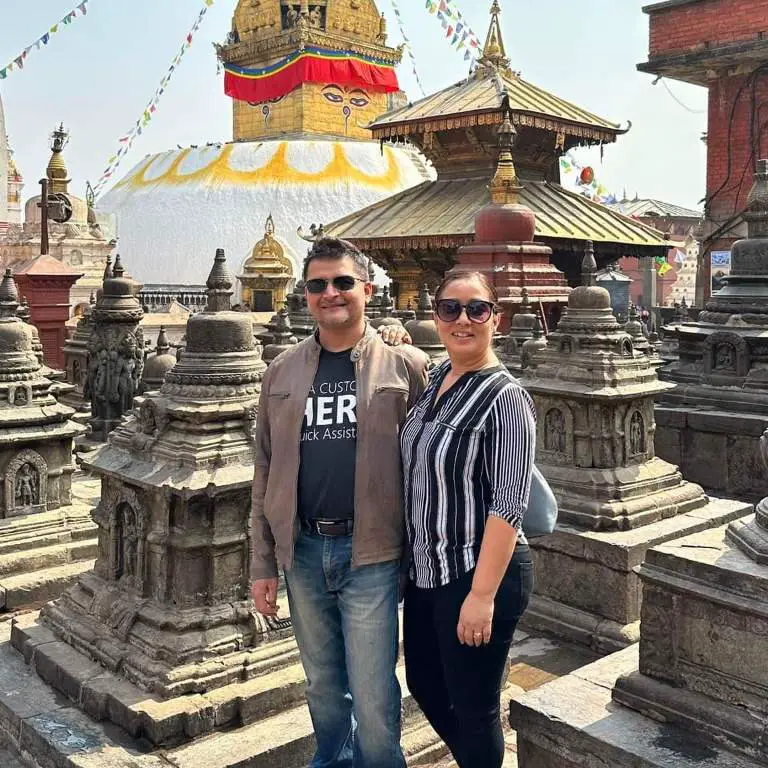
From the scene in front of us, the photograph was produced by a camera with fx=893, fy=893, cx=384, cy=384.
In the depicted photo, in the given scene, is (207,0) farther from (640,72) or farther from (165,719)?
(165,719)

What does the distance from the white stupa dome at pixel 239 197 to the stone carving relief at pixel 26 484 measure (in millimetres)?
22187

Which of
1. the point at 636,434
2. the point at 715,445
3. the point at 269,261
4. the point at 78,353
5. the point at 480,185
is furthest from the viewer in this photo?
the point at 269,261

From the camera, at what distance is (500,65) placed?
16.7m

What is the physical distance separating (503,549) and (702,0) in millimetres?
18679

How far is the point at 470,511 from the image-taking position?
2113mm

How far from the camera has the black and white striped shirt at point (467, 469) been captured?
6.84ft

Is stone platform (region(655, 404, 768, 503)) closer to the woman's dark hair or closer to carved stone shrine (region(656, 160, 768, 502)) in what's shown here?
carved stone shrine (region(656, 160, 768, 502))

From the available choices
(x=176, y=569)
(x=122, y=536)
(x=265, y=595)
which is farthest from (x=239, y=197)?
(x=265, y=595)

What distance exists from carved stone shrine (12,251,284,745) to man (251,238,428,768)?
724 mm

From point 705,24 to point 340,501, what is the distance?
1839 centimetres

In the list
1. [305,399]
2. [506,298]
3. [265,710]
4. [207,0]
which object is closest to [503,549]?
[305,399]

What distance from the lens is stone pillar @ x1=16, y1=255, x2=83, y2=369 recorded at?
10.8 m

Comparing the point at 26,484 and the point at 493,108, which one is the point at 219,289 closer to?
the point at 26,484

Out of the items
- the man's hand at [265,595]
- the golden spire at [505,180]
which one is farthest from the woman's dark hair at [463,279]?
the golden spire at [505,180]
